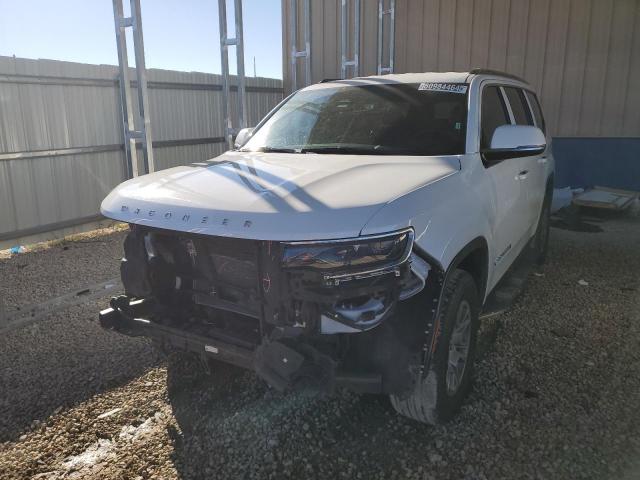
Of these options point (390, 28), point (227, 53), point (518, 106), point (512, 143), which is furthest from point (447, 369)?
point (390, 28)

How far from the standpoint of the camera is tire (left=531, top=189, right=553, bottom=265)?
213 inches

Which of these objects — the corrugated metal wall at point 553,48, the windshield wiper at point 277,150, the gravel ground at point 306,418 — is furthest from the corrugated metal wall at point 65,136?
the windshield wiper at point 277,150

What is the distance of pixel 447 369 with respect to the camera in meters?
2.70

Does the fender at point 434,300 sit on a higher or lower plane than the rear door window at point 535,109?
lower

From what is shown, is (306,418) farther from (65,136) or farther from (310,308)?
(65,136)

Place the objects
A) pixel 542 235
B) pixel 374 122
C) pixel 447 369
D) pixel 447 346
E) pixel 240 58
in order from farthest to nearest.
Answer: pixel 240 58 → pixel 542 235 → pixel 374 122 → pixel 447 369 → pixel 447 346

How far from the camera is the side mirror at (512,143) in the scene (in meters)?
3.11

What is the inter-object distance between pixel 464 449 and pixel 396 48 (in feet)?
32.4

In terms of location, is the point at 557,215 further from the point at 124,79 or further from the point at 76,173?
the point at 76,173

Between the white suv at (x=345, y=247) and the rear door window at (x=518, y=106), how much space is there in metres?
0.77

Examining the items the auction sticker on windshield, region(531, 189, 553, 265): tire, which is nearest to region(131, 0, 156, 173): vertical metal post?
the auction sticker on windshield

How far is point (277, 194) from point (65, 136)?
21.8 feet

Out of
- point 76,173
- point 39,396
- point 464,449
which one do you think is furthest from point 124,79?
point 464,449

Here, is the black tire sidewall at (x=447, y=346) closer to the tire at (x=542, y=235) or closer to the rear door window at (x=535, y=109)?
the tire at (x=542, y=235)
